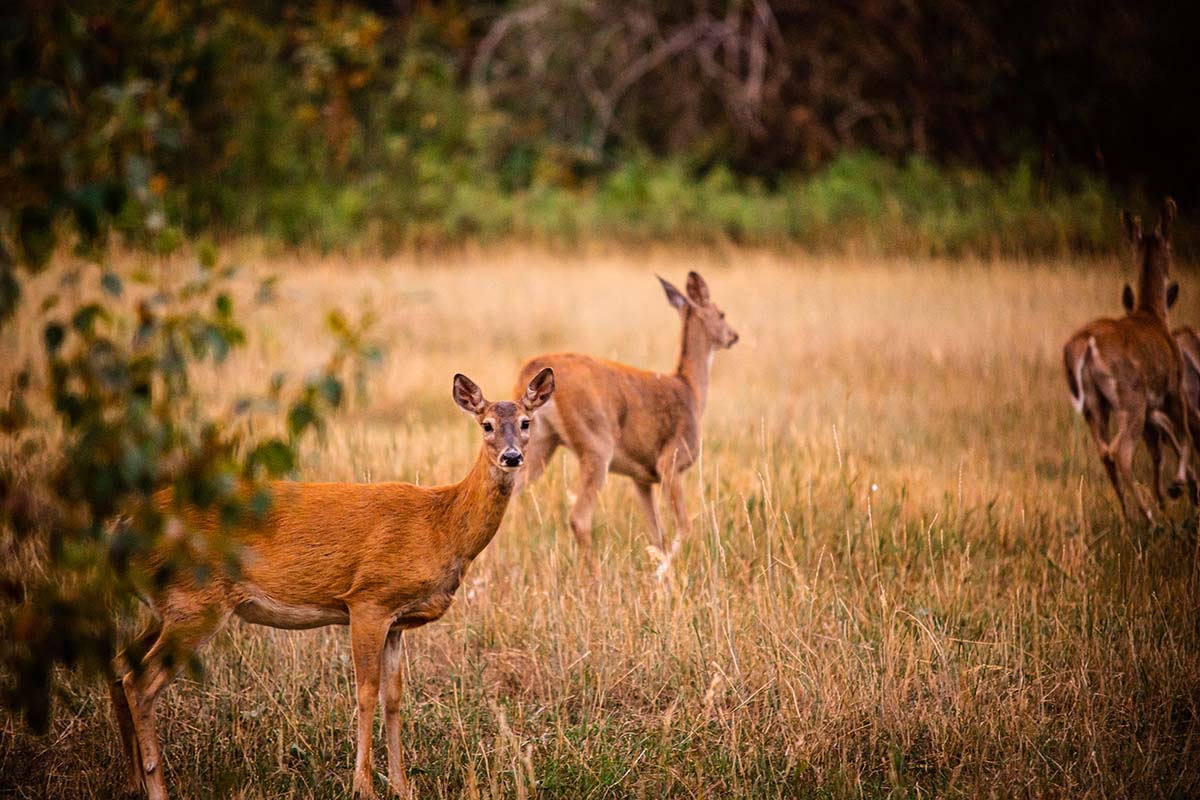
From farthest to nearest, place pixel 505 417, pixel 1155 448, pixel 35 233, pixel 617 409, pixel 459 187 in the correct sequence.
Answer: pixel 459 187
pixel 1155 448
pixel 617 409
pixel 505 417
pixel 35 233

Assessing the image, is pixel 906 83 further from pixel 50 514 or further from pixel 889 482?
pixel 50 514

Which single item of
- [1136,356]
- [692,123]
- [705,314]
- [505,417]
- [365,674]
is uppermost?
[692,123]

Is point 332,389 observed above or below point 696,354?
above

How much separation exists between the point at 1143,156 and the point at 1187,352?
38.6 feet

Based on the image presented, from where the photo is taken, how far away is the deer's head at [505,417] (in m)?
4.67

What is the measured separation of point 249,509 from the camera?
2.73 metres

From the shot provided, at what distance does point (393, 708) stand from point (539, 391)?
4.33 feet

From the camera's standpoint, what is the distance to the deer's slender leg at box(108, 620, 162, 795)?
4496mm

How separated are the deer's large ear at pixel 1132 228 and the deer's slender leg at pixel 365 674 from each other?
21.3 ft

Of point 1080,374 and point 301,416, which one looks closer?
point 301,416

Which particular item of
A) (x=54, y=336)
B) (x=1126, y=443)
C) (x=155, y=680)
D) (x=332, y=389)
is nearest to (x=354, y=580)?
(x=155, y=680)

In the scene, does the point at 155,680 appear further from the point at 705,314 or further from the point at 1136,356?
the point at 1136,356

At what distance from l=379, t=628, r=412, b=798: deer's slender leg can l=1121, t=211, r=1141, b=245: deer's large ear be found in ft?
20.8

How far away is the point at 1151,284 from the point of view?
891 centimetres
